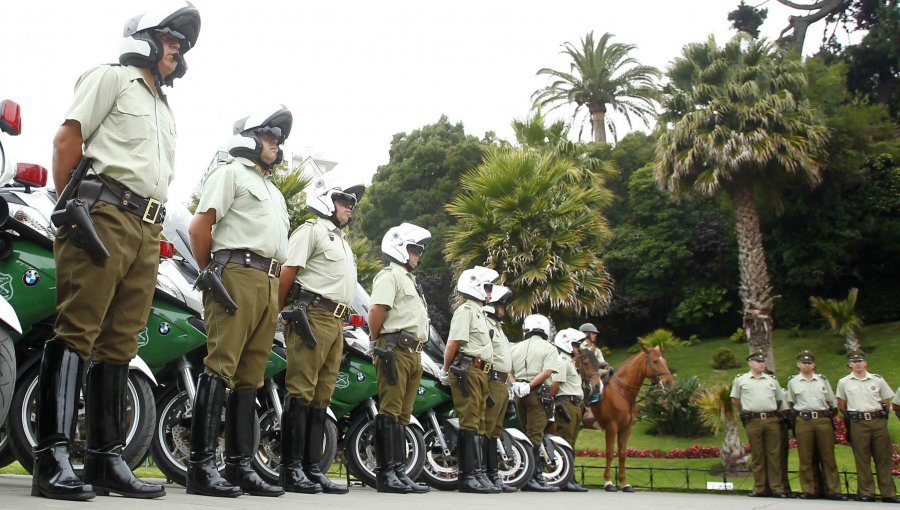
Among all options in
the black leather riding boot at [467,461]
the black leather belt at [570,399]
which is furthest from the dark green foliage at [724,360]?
the black leather riding boot at [467,461]

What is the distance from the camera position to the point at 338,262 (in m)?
6.54

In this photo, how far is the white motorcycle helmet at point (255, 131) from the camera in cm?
538

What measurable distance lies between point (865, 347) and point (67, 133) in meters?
31.5

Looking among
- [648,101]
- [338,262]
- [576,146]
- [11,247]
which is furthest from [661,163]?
[11,247]

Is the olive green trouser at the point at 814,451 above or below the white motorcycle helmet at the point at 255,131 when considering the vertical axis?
below

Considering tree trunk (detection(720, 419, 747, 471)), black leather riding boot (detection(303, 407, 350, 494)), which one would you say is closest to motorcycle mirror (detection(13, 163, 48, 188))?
black leather riding boot (detection(303, 407, 350, 494))

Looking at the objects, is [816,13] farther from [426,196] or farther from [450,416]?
[450,416]

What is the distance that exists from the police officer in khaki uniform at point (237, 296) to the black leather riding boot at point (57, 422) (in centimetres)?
106

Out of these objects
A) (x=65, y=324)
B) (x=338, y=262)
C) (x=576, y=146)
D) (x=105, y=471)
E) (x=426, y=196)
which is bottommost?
(x=105, y=471)

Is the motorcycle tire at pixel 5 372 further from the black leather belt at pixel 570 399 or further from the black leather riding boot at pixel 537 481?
the black leather belt at pixel 570 399

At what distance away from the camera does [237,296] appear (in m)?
4.92

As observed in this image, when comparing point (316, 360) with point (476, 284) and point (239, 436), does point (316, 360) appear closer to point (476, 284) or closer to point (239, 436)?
point (239, 436)

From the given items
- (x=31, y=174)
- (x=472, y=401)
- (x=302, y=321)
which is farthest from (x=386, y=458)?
(x=31, y=174)

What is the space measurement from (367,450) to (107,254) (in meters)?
4.56
